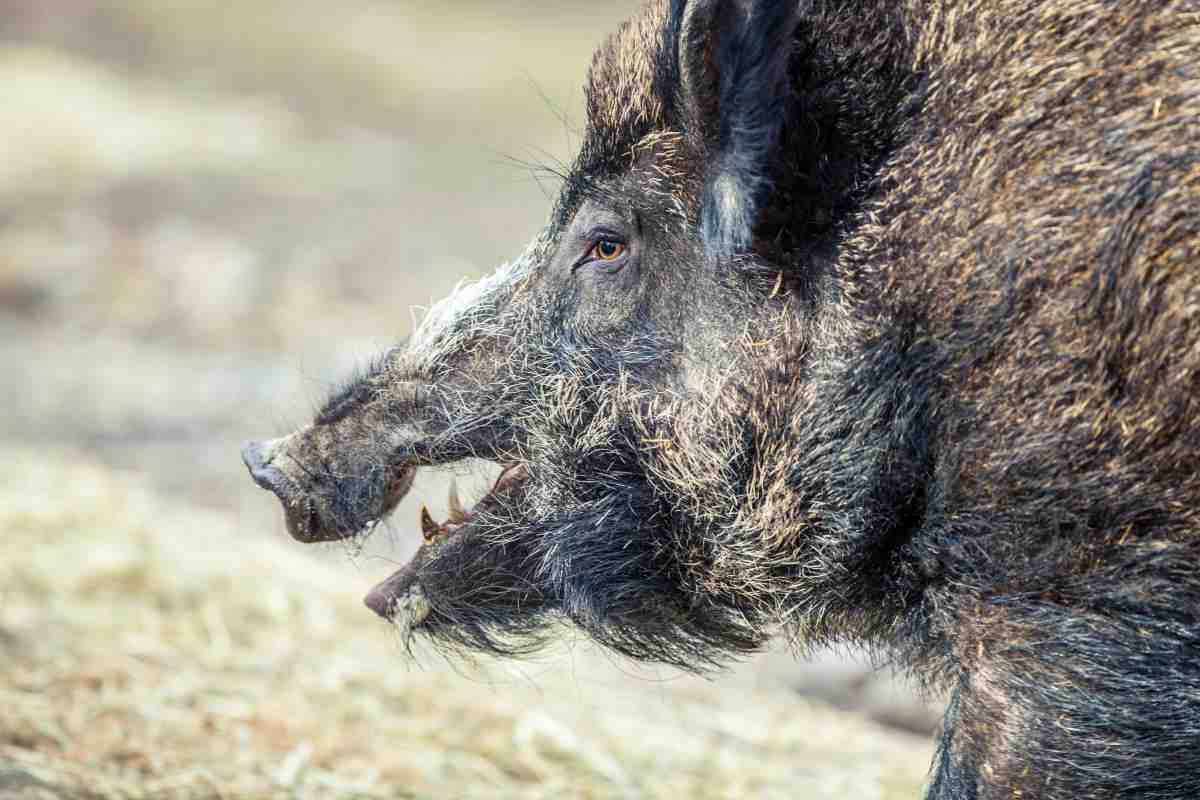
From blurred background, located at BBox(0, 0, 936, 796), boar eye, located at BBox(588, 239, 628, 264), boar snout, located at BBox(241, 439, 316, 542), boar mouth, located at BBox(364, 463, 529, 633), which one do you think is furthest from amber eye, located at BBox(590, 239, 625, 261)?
blurred background, located at BBox(0, 0, 936, 796)

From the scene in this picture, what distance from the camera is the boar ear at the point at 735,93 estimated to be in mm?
2961

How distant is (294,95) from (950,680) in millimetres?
10873

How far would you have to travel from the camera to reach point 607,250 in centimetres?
349

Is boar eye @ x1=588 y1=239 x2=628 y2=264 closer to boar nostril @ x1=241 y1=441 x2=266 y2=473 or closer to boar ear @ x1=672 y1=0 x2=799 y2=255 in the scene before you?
boar ear @ x1=672 y1=0 x2=799 y2=255

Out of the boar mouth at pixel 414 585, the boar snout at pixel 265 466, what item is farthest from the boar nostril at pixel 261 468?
the boar mouth at pixel 414 585

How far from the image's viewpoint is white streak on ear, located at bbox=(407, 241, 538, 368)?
3.58 m

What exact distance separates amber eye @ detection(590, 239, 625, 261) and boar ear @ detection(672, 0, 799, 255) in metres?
0.32

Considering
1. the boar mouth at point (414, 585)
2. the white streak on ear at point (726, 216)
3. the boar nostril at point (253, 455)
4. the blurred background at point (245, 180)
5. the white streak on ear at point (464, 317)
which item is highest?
the blurred background at point (245, 180)

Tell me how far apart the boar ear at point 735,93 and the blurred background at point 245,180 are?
Answer: 7051 mm

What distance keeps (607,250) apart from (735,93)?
61cm

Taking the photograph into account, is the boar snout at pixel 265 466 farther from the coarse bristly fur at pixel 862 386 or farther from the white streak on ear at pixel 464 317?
the white streak on ear at pixel 464 317

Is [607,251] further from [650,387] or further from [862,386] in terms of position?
[862,386]

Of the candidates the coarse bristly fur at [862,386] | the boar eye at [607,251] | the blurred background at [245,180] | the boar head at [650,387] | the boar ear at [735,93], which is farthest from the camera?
the blurred background at [245,180]

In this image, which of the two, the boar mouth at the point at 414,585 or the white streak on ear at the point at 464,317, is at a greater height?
the white streak on ear at the point at 464,317
